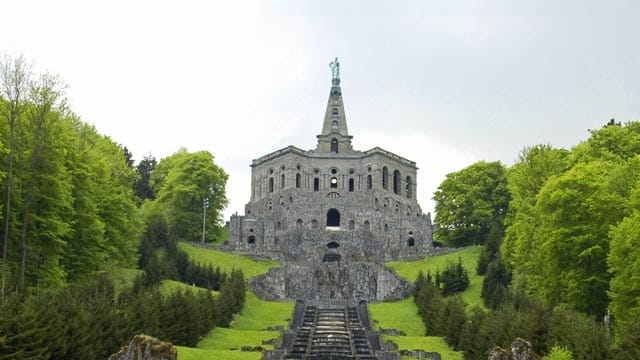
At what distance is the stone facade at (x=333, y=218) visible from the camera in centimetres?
6034

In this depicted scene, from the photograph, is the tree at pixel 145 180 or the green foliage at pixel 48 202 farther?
the tree at pixel 145 180

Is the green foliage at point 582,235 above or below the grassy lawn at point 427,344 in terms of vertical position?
above

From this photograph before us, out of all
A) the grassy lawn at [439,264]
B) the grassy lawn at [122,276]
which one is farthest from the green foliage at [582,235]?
the grassy lawn at [122,276]

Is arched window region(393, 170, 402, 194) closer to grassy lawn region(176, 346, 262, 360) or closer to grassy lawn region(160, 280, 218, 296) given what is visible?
grassy lawn region(160, 280, 218, 296)

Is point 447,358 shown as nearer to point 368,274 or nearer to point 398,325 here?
point 398,325

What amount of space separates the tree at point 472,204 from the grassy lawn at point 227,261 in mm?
18406

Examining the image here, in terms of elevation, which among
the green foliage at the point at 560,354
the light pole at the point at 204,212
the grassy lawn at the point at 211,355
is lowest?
the grassy lawn at the point at 211,355

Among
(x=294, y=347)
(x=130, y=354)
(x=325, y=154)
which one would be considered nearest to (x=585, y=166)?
(x=294, y=347)

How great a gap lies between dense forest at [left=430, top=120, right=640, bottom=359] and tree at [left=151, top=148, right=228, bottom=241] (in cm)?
3025

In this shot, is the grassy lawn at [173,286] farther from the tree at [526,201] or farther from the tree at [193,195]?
the tree at [193,195]

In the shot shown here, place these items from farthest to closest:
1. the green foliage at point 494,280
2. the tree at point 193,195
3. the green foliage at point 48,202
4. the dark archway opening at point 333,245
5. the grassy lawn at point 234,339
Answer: the tree at point 193,195 → the dark archway opening at point 333,245 → the green foliage at point 494,280 → the grassy lawn at point 234,339 → the green foliage at point 48,202

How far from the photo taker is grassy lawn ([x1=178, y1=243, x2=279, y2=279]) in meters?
61.2

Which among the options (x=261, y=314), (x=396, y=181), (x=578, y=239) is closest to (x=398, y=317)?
(x=261, y=314)

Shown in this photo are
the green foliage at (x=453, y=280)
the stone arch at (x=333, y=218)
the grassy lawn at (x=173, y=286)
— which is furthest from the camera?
the stone arch at (x=333, y=218)
